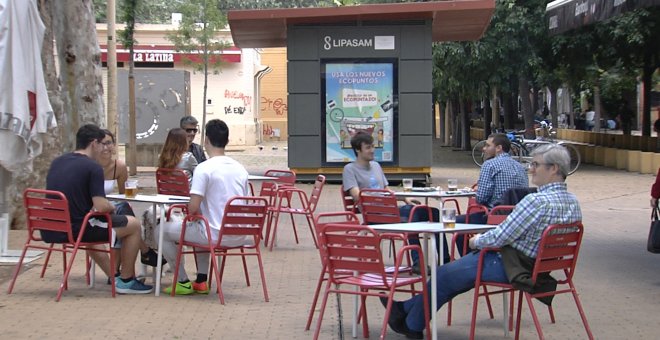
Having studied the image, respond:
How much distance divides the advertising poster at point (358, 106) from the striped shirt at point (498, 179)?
34.5ft

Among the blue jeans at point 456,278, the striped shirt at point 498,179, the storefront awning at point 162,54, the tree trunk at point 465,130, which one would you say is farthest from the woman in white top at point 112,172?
the storefront awning at point 162,54

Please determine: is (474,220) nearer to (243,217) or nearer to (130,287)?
(243,217)

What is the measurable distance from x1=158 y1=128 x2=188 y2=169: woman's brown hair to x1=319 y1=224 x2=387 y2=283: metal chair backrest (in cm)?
424

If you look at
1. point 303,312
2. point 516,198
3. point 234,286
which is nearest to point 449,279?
point 303,312

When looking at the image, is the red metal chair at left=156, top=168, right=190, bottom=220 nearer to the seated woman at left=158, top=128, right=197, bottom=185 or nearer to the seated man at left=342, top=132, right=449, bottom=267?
the seated woman at left=158, top=128, right=197, bottom=185

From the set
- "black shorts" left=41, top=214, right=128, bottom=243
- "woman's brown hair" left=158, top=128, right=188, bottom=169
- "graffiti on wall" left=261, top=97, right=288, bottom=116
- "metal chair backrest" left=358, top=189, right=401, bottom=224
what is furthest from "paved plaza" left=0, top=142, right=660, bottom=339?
"graffiti on wall" left=261, top=97, right=288, bottom=116

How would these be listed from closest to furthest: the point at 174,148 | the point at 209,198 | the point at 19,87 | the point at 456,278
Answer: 1. the point at 456,278
2. the point at 209,198
3. the point at 19,87
4. the point at 174,148

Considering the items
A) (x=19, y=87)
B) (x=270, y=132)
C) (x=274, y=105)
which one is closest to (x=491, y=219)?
(x=19, y=87)

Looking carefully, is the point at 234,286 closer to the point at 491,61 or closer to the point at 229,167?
the point at 229,167

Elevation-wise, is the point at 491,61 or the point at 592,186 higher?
the point at 491,61

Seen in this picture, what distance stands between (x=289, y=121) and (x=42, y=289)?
1166cm

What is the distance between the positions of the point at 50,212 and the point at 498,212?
3590mm

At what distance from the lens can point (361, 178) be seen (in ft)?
34.6

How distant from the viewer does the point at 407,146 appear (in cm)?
2008
